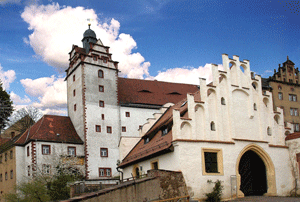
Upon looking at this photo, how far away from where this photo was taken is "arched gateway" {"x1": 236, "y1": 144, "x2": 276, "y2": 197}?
90.6ft

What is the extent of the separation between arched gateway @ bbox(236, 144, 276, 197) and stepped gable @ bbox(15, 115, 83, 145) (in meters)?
27.8

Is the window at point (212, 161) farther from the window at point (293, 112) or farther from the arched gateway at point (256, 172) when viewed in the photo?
the window at point (293, 112)

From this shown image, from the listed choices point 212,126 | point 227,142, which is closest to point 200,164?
point 227,142

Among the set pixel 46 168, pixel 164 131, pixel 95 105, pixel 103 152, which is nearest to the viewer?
pixel 164 131

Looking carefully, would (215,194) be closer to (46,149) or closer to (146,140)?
(146,140)

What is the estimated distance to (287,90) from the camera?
201ft

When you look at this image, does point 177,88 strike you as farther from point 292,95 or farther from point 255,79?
point 255,79

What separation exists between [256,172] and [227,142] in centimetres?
427

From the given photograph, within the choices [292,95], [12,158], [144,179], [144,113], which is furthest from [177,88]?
[144,179]

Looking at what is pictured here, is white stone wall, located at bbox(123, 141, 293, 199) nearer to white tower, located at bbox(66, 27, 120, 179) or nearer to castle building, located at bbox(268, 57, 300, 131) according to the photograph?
white tower, located at bbox(66, 27, 120, 179)

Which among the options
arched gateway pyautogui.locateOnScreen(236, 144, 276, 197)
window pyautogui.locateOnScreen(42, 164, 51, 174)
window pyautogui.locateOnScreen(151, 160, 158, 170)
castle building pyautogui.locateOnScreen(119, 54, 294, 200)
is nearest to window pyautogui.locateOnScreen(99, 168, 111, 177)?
window pyautogui.locateOnScreen(42, 164, 51, 174)

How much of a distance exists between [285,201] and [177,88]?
42.4 metres

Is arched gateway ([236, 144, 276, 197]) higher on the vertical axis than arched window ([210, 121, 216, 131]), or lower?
lower

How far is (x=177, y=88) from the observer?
65.1 meters
